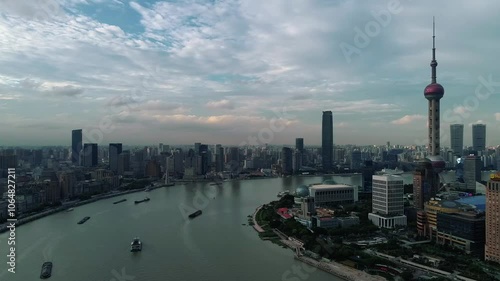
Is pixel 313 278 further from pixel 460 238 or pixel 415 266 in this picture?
pixel 460 238

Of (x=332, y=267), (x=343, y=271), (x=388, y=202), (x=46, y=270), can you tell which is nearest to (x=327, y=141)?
(x=388, y=202)

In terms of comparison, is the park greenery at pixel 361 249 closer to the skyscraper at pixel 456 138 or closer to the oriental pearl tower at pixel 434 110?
the oriental pearl tower at pixel 434 110

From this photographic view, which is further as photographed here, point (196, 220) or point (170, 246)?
point (196, 220)

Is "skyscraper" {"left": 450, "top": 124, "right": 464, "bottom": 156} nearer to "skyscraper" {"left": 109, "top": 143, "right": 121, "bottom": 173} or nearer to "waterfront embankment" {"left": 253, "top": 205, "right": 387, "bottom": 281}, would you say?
"skyscraper" {"left": 109, "top": 143, "right": 121, "bottom": 173}

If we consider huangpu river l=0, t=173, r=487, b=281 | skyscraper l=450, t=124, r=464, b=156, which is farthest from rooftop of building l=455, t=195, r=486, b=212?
skyscraper l=450, t=124, r=464, b=156

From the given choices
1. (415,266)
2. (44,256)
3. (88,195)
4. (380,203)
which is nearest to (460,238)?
(415,266)

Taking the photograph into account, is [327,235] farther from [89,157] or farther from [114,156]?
[89,157]
